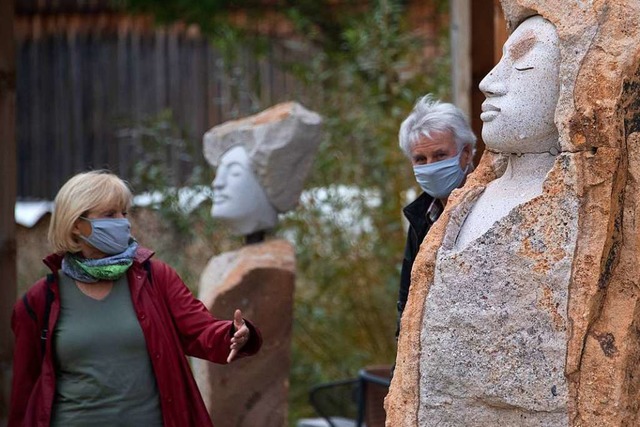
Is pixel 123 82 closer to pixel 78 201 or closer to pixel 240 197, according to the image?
pixel 240 197

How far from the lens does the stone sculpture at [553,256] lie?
306 centimetres

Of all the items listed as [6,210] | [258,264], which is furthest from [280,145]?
[6,210]

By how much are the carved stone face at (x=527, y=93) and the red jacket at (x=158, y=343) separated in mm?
1082

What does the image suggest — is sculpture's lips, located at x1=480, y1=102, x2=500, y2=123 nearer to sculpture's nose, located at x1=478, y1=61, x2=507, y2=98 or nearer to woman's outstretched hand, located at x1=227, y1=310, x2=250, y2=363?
sculpture's nose, located at x1=478, y1=61, x2=507, y2=98

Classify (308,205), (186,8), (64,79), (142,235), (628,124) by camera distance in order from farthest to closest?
(64,79), (186,8), (308,205), (142,235), (628,124)

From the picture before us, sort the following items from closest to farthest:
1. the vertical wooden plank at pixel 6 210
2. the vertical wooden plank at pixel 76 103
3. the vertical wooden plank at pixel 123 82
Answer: the vertical wooden plank at pixel 6 210 → the vertical wooden plank at pixel 123 82 → the vertical wooden plank at pixel 76 103

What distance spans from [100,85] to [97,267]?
22.4 ft

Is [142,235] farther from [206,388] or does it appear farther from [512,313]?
[512,313]

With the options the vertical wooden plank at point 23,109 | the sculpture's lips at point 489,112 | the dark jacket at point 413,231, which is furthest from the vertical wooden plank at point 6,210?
the vertical wooden plank at point 23,109

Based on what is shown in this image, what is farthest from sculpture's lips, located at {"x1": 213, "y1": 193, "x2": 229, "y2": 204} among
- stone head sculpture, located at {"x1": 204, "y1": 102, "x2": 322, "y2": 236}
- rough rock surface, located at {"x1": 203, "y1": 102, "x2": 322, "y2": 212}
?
rough rock surface, located at {"x1": 203, "y1": 102, "x2": 322, "y2": 212}

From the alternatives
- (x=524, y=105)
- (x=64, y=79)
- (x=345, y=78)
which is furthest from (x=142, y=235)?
Result: (x=524, y=105)

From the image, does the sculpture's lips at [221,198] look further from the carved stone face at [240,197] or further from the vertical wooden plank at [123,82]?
the vertical wooden plank at [123,82]

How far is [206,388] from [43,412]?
1685 mm

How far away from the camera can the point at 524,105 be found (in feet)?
10.4
